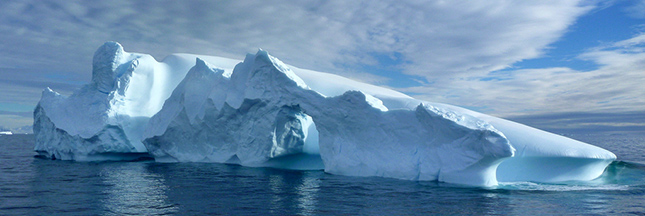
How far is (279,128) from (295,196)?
678 cm

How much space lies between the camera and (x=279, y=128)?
16094mm

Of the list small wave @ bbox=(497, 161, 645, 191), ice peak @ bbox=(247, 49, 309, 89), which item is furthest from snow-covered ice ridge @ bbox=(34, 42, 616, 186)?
small wave @ bbox=(497, 161, 645, 191)

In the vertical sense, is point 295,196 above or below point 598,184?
below

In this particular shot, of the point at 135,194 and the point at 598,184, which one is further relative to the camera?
the point at 598,184

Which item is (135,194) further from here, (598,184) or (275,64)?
(598,184)

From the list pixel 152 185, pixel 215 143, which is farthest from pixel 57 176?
pixel 215 143

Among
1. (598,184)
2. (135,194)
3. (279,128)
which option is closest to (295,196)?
(135,194)

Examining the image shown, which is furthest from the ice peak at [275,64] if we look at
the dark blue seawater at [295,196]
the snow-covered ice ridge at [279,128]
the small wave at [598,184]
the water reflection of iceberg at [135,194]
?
the small wave at [598,184]

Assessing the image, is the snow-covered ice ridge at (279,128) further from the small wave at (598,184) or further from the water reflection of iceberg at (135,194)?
the water reflection of iceberg at (135,194)

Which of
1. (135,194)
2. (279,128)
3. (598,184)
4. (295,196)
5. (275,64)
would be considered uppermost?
(275,64)

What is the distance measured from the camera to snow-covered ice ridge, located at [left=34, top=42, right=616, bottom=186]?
38.8 feet

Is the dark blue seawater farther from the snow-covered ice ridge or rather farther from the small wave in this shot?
the snow-covered ice ridge

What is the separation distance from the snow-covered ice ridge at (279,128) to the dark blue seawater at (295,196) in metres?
0.88

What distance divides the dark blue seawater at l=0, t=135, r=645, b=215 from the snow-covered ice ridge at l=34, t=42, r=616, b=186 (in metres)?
0.88
